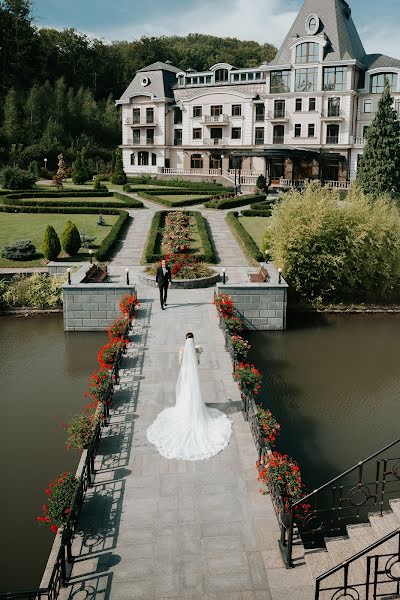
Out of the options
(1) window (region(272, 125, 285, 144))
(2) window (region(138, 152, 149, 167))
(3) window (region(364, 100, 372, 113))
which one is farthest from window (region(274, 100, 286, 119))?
(2) window (region(138, 152, 149, 167))

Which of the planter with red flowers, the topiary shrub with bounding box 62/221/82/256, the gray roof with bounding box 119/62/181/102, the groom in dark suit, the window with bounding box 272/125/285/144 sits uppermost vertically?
the gray roof with bounding box 119/62/181/102

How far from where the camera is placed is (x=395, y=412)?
11.6 m

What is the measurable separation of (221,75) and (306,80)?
8898 millimetres

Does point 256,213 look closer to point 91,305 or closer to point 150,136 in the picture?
point 91,305

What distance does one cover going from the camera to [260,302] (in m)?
17.0

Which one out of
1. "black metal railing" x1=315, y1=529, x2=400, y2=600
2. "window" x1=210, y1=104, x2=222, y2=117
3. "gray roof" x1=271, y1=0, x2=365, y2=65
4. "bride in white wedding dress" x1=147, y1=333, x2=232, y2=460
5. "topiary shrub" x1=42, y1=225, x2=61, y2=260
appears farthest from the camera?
"window" x1=210, y1=104, x2=222, y2=117

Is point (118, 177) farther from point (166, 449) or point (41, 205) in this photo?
point (166, 449)

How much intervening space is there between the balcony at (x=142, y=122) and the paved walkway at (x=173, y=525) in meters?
44.4

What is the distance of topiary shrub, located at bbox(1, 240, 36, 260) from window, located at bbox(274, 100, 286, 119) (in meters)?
29.0

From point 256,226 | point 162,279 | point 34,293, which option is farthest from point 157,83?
point 162,279

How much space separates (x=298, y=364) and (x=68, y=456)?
6.75m

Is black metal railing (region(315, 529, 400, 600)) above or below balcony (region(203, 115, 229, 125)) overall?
below

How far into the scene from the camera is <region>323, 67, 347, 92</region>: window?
4231 cm

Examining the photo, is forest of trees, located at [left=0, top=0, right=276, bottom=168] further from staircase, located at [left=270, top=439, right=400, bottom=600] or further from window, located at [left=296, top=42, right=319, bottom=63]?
staircase, located at [left=270, top=439, right=400, bottom=600]
